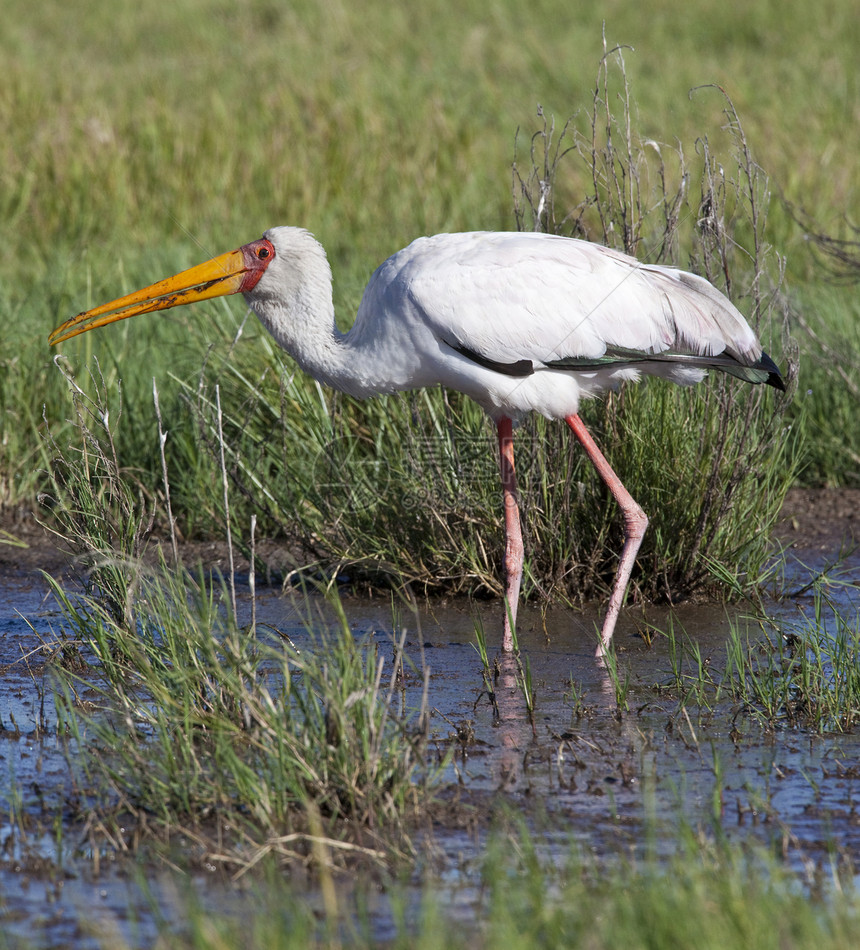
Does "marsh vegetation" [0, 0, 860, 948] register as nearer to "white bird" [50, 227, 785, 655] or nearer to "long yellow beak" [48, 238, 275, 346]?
"white bird" [50, 227, 785, 655]

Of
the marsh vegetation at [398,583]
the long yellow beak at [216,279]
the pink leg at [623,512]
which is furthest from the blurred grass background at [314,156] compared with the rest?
the pink leg at [623,512]

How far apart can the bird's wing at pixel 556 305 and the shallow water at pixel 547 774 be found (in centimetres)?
108

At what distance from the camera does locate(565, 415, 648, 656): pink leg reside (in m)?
5.07

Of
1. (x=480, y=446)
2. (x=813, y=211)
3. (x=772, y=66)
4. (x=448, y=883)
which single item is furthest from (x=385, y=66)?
(x=448, y=883)

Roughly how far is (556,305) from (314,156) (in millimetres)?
6331

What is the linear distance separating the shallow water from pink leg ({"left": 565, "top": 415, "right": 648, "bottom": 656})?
0.23 metres

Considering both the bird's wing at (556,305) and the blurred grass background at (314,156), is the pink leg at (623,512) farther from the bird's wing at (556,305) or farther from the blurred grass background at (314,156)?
the blurred grass background at (314,156)

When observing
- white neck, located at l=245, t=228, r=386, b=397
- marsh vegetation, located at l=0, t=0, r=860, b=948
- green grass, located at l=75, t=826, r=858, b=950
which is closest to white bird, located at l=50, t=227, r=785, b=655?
white neck, located at l=245, t=228, r=386, b=397

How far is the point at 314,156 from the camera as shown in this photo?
10.8 meters

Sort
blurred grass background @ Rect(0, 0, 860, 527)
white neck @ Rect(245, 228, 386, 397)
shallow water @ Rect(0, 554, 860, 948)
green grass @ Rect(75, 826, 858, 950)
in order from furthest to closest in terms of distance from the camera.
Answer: blurred grass background @ Rect(0, 0, 860, 527) → white neck @ Rect(245, 228, 386, 397) → shallow water @ Rect(0, 554, 860, 948) → green grass @ Rect(75, 826, 858, 950)

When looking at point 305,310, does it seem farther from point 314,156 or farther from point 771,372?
point 314,156

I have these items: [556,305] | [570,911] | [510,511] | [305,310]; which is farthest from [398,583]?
[570,911]

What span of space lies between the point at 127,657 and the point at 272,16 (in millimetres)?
Answer: 16011

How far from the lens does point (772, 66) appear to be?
1501cm
